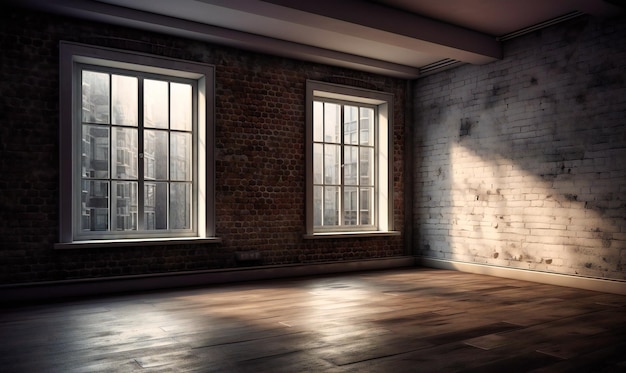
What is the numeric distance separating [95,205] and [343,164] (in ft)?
12.7

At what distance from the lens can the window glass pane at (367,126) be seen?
8.34 m

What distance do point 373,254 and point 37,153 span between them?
507cm

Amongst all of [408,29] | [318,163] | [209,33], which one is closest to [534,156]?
[408,29]

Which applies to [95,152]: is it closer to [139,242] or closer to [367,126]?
[139,242]

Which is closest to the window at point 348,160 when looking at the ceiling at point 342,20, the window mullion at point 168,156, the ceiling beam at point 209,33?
the ceiling beam at point 209,33

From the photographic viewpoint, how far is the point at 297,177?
23.9ft

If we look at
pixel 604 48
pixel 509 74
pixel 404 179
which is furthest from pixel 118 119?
pixel 604 48

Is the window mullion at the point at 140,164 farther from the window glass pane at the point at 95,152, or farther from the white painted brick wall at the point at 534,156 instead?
the white painted brick wall at the point at 534,156

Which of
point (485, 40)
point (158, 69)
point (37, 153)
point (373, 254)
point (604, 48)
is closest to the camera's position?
point (37, 153)

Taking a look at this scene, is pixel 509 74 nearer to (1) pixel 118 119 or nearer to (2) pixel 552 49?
(2) pixel 552 49

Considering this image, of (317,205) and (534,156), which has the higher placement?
(534,156)

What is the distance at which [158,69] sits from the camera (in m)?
6.14

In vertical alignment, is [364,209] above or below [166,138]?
below

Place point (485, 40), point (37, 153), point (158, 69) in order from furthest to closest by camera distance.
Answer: point (485, 40) → point (158, 69) → point (37, 153)
